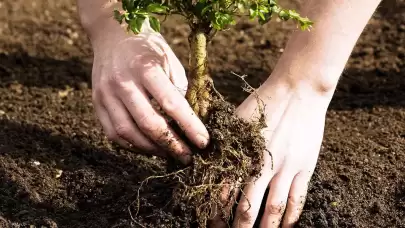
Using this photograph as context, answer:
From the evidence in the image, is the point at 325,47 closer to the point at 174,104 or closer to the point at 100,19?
the point at 174,104

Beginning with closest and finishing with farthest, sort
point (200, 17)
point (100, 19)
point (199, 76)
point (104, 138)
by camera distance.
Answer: point (200, 17) < point (199, 76) < point (100, 19) < point (104, 138)

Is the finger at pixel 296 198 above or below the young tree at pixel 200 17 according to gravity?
below

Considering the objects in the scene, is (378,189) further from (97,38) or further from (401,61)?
(401,61)

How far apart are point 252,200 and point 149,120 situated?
0.34 metres

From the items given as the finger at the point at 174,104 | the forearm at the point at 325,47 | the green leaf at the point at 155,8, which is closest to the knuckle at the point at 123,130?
the finger at the point at 174,104

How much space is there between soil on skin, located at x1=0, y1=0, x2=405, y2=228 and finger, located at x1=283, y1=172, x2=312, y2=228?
3 centimetres

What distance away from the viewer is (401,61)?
124 inches

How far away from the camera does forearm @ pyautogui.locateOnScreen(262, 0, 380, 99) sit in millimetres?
1917

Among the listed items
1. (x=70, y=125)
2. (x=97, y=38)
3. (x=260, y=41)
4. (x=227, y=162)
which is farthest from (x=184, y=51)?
(x=227, y=162)

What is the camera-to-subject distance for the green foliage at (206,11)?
1633 millimetres

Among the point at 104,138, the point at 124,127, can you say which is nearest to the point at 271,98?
the point at 124,127

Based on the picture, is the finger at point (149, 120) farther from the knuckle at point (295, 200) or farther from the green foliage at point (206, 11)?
the knuckle at point (295, 200)

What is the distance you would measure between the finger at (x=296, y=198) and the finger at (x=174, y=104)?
0.27m

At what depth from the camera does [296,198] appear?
1896 mm
